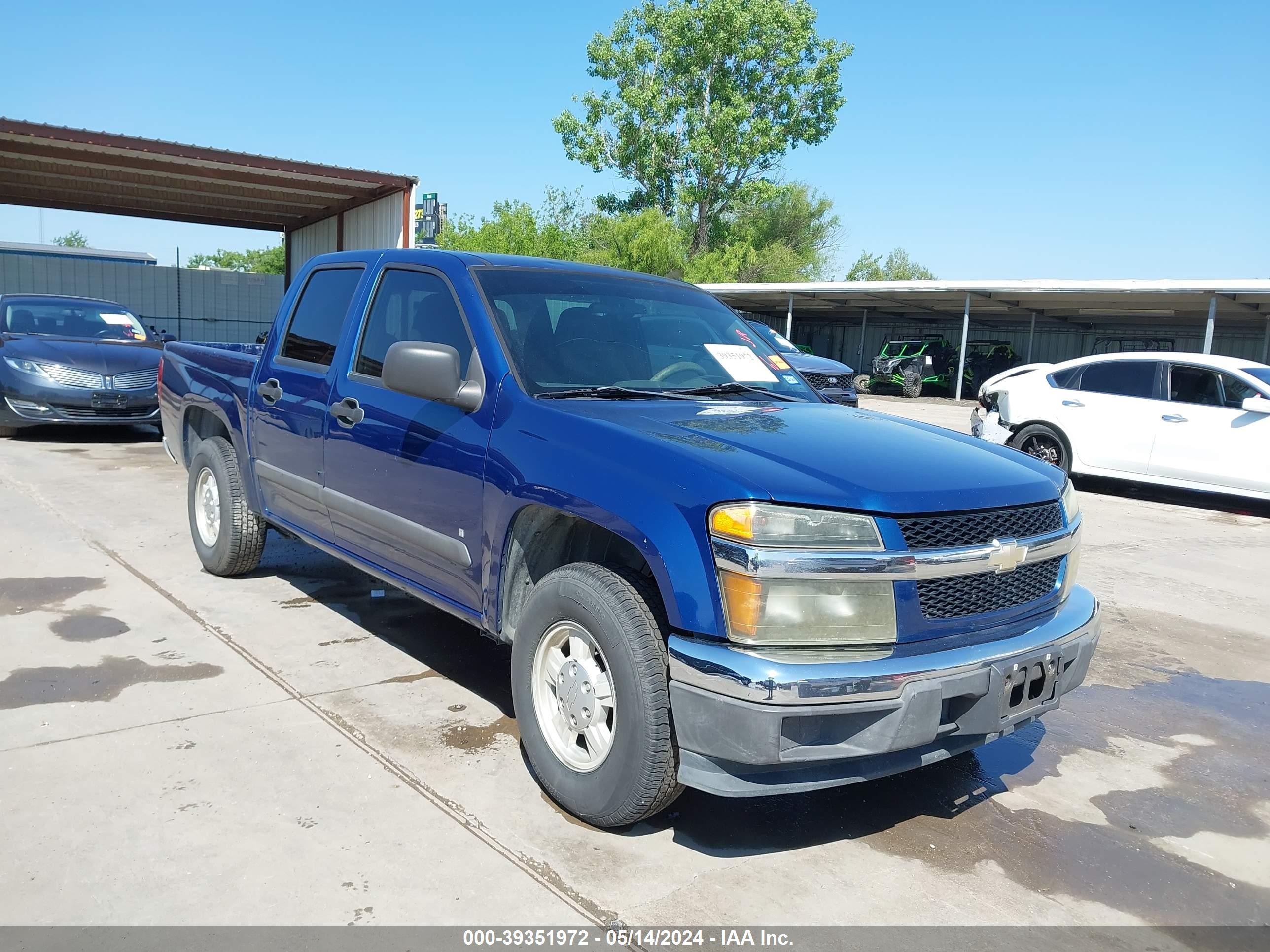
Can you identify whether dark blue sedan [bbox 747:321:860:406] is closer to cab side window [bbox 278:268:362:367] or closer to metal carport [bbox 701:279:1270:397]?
cab side window [bbox 278:268:362:367]

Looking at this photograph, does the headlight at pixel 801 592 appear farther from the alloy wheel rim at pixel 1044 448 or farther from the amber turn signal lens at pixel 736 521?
the alloy wheel rim at pixel 1044 448

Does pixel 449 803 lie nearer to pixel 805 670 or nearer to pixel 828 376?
pixel 805 670

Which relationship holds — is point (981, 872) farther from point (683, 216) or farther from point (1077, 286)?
point (683, 216)

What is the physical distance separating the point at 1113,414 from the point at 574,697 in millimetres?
9481

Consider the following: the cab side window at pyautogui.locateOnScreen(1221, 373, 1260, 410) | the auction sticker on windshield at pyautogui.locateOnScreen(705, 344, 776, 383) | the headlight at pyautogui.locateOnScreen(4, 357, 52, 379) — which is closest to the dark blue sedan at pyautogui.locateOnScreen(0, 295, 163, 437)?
the headlight at pyautogui.locateOnScreen(4, 357, 52, 379)

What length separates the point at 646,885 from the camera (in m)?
2.78

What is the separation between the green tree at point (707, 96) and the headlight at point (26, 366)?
33.8 meters

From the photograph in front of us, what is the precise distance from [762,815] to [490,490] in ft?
4.66

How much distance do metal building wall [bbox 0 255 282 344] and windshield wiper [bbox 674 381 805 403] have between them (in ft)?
79.4

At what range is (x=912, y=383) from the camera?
29922mm

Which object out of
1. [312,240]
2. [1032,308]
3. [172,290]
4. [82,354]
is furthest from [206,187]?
[1032,308]

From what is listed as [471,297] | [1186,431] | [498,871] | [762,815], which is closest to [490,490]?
[471,297]

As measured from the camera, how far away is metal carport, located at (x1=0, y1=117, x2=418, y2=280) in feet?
52.7

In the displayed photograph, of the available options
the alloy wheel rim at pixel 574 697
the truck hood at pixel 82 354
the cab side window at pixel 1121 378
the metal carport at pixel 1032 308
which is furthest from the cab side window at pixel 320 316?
the metal carport at pixel 1032 308
